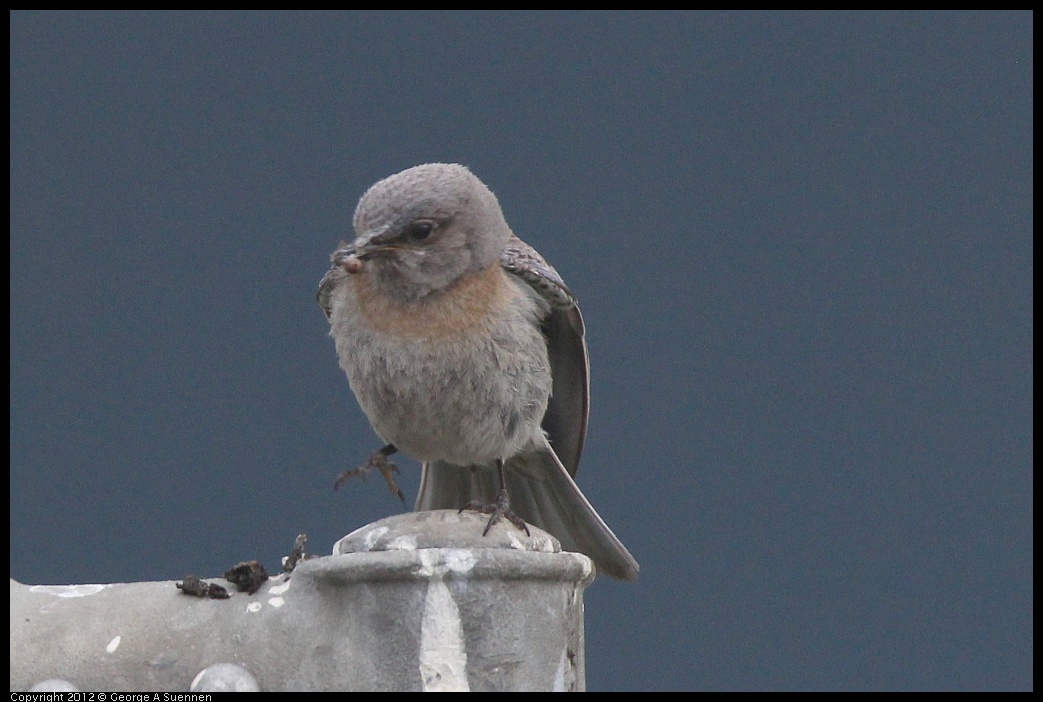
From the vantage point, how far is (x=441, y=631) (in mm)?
2732

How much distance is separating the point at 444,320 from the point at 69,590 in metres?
0.99

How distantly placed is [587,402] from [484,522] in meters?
0.68

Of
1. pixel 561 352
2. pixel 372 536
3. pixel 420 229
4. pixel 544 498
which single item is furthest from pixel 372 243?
pixel 544 498

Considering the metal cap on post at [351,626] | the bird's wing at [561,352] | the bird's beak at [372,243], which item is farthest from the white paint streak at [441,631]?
the bird's wing at [561,352]

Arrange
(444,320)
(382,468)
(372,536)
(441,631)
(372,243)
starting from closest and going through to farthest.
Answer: (441,631) → (372,536) → (372,243) → (444,320) → (382,468)

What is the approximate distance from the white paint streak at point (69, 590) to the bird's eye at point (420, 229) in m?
1.00

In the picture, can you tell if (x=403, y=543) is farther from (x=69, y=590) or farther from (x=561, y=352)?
(x=561, y=352)

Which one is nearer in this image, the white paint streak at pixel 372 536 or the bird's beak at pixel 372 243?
the white paint streak at pixel 372 536

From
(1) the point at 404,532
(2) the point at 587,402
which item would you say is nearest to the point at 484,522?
(1) the point at 404,532

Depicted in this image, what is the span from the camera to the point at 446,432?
3.16 meters

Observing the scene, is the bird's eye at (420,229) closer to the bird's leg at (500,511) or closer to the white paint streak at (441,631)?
the bird's leg at (500,511)

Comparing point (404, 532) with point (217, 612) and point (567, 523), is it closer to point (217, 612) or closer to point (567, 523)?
point (217, 612)

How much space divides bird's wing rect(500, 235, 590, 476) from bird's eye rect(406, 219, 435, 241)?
300mm

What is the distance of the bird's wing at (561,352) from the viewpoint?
3328mm
